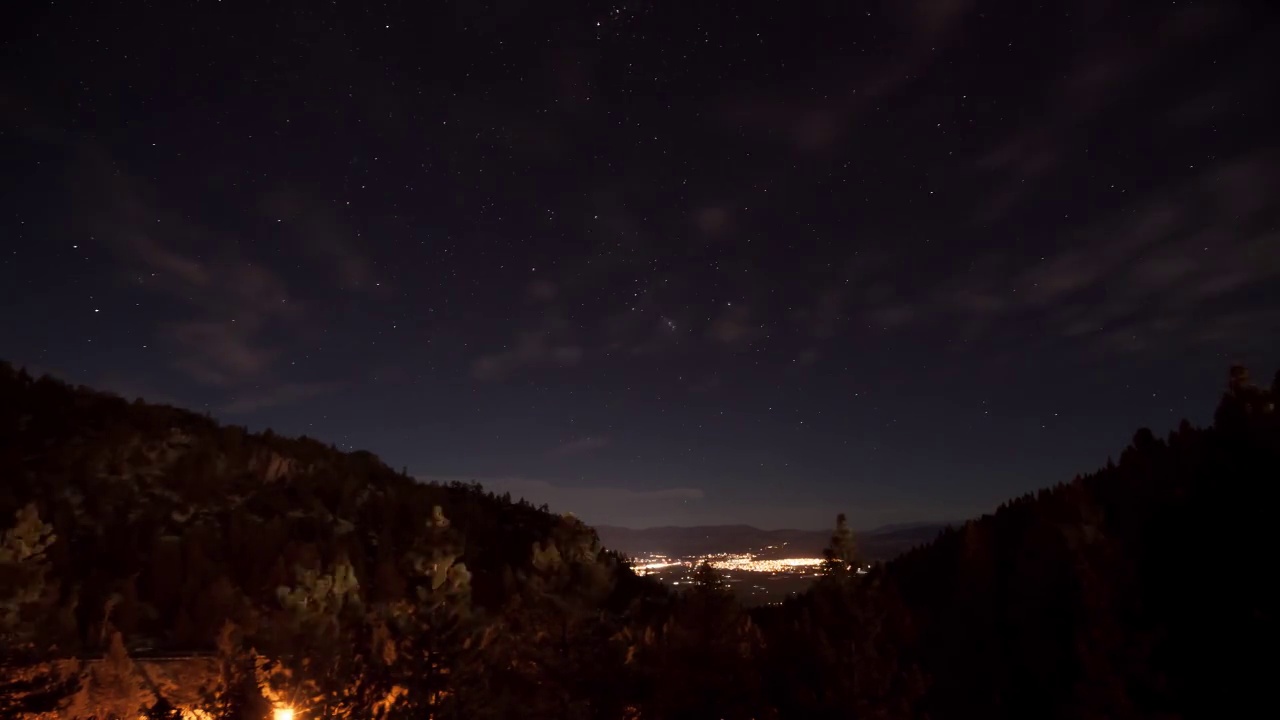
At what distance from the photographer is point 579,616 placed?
77.8 ft

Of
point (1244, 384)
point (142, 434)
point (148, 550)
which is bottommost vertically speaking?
point (148, 550)

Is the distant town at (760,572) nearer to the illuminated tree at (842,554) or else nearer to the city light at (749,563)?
the city light at (749,563)

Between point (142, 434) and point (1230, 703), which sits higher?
point (142, 434)

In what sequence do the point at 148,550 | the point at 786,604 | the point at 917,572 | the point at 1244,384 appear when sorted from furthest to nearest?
the point at 786,604 < the point at 917,572 < the point at 148,550 < the point at 1244,384

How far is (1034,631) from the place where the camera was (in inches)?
1278

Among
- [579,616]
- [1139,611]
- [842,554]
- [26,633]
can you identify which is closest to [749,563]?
[842,554]

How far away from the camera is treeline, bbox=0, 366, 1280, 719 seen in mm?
19984

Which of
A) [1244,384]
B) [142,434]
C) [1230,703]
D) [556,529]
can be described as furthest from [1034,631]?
[142,434]

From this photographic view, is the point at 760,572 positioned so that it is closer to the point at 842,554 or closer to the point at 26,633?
the point at 842,554

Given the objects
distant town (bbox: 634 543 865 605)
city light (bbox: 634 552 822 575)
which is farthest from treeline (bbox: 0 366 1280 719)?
city light (bbox: 634 552 822 575)

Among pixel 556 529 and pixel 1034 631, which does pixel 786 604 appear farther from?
pixel 556 529

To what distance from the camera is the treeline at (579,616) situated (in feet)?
65.6

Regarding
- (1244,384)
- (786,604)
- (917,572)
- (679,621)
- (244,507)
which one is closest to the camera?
(1244,384)

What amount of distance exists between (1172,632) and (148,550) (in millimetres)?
47321
